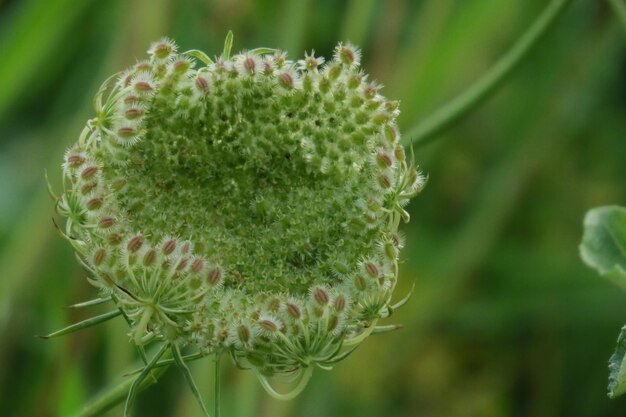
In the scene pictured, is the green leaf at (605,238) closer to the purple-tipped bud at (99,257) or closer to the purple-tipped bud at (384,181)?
the purple-tipped bud at (384,181)

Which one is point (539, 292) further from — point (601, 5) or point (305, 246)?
point (305, 246)

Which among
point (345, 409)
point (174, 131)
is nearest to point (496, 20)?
point (345, 409)

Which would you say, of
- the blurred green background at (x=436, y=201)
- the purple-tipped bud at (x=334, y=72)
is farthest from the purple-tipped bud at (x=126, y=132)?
the blurred green background at (x=436, y=201)

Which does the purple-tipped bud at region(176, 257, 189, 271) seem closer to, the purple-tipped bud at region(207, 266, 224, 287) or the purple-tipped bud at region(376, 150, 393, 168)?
the purple-tipped bud at region(207, 266, 224, 287)

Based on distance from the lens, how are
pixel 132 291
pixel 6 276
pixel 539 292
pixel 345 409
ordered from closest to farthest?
pixel 132 291
pixel 6 276
pixel 345 409
pixel 539 292

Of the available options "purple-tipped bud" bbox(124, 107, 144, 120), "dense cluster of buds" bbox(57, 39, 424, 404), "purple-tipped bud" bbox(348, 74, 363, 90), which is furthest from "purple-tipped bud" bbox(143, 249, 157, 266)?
"purple-tipped bud" bbox(348, 74, 363, 90)

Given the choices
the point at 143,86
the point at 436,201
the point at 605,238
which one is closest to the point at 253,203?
the point at 143,86
